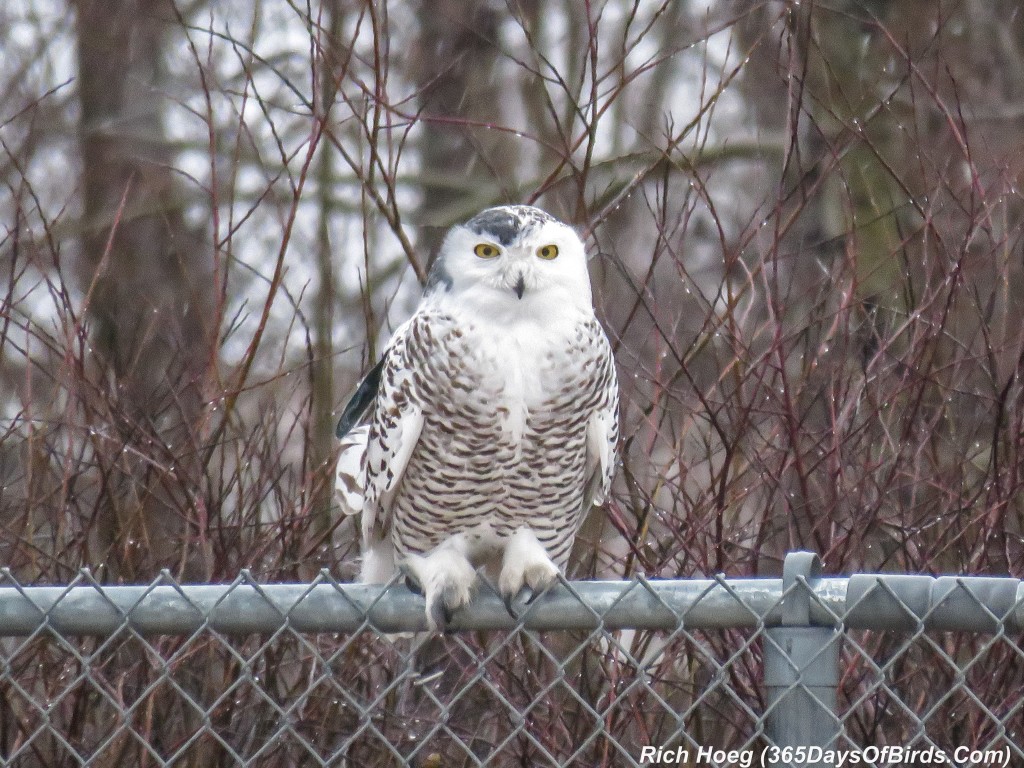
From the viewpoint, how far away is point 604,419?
321cm

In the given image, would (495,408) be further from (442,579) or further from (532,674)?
(532,674)

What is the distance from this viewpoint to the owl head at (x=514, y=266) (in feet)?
10.0

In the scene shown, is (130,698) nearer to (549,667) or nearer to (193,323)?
(549,667)

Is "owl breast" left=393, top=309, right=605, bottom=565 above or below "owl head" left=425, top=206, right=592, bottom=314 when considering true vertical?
below

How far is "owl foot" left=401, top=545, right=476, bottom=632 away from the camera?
2.81 m

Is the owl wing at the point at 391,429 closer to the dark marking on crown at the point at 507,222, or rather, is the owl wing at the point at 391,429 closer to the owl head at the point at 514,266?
the owl head at the point at 514,266

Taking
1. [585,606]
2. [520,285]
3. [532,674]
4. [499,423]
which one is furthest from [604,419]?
[585,606]

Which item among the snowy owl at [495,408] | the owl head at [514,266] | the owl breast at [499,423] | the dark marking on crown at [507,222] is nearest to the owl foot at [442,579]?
the snowy owl at [495,408]

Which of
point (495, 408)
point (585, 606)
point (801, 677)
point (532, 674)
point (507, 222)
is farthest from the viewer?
point (532, 674)

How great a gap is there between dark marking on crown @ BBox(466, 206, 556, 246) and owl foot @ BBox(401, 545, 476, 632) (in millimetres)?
755

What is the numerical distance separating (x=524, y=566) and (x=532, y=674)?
0.54m

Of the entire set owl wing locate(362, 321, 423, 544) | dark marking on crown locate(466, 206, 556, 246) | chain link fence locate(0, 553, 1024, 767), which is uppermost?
dark marking on crown locate(466, 206, 556, 246)

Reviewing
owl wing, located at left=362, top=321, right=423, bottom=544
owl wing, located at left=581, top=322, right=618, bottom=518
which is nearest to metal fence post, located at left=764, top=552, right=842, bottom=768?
owl wing, located at left=581, top=322, right=618, bottom=518

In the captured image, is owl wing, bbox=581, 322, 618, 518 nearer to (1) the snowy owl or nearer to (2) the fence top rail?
(1) the snowy owl
